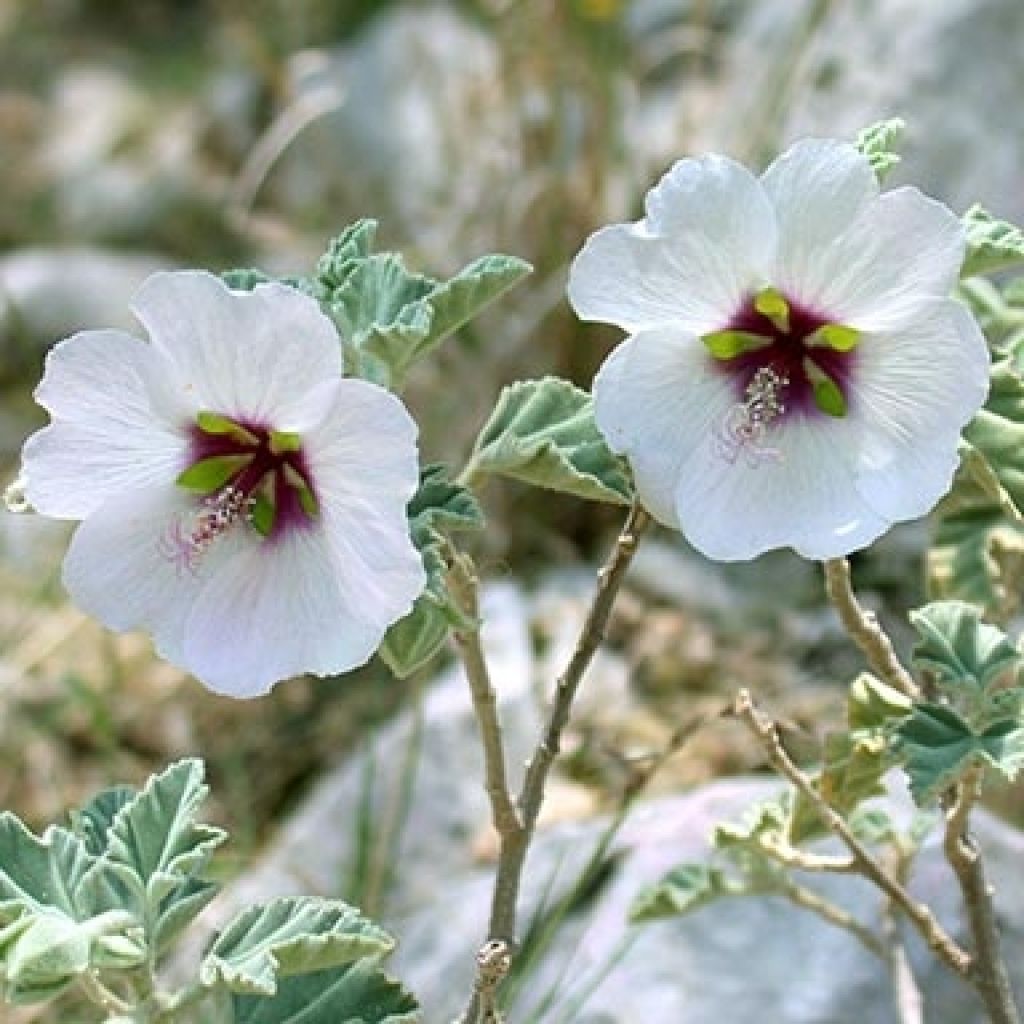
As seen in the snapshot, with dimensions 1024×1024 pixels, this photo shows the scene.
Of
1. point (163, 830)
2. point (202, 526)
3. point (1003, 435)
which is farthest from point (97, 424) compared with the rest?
point (1003, 435)

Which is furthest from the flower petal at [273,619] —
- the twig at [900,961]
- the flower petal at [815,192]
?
the twig at [900,961]

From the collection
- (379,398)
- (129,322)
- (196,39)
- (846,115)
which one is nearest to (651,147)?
(846,115)

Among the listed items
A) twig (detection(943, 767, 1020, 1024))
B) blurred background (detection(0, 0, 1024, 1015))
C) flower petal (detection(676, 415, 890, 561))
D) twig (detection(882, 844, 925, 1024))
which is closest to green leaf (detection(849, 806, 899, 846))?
twig (detection(882, 844, 925, 1024))

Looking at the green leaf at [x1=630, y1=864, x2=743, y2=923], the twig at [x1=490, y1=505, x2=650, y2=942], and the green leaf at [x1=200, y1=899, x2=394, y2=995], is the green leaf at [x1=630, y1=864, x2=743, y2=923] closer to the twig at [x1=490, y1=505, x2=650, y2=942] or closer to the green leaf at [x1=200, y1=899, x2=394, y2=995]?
the twig at [x1=490, y1=505, x2=650, y2=942]

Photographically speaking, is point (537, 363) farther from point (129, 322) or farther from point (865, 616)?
point (865, 616)

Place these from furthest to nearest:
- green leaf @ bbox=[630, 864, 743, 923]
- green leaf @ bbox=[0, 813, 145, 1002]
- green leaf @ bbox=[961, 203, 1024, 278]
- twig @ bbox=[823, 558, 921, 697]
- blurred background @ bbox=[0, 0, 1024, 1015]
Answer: blurred background @ bbox=[0, 0, 1024, 1015]
green leaf @ bbox=[630, 864, 743, 923]
twig @ bbox=[823, 558, 921, 697]
green leaf @ bbox=[961, 203, 1024, 278]
green leaf @ bbox=[0, 813, 145, 1002]

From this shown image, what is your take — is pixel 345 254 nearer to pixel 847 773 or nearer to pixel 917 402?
pixel 917 402
